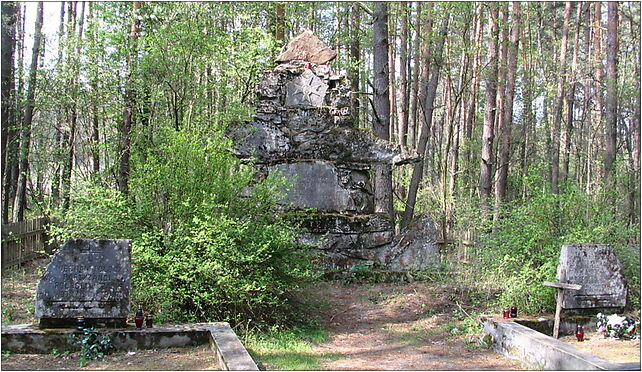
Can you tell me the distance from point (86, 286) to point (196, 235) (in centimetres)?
175

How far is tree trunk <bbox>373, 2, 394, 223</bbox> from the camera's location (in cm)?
1616

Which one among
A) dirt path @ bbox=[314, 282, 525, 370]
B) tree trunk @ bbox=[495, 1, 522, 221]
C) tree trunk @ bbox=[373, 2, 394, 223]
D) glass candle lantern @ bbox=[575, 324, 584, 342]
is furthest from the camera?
tree trunk @ bbox=[495, 1, 522, 221]

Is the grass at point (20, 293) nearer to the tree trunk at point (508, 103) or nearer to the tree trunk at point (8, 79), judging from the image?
the tree trunk at point (8, 79)

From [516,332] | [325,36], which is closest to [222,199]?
[516,332]

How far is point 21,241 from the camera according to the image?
14555 millimetres

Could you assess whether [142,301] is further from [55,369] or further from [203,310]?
[55,369]

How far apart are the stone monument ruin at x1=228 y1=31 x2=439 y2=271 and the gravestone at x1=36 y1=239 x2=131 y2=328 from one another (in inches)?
264

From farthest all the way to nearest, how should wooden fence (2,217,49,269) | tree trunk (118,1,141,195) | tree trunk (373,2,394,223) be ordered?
tree trunk (373,2,394,223) → wooden fence (2,217,49,269) → tree trunk (118,1,141,195)

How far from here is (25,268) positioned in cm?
1414

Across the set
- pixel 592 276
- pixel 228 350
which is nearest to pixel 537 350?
pixel 592 276

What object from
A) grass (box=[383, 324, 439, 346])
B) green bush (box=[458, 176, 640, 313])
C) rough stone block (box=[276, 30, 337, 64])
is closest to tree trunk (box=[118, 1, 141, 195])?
rough stone block (box=[276, 30, 337, 64])

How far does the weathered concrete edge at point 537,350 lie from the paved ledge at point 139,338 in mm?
3654

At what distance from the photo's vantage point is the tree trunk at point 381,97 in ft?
53.0

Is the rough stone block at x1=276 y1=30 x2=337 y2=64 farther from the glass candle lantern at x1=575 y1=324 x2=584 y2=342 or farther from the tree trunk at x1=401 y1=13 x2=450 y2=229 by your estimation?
the glass candle lantern at x1=575 y1=324 x2=584 y2=342
